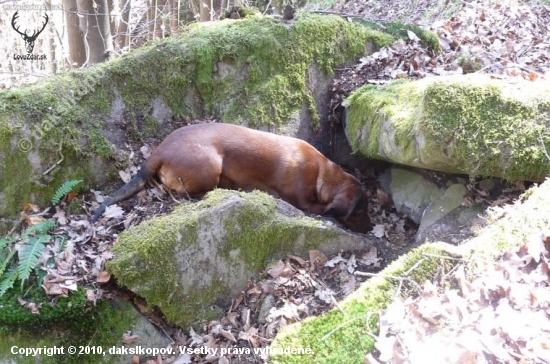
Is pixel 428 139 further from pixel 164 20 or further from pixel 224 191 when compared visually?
pixel 164 20

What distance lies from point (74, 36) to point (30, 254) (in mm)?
4632

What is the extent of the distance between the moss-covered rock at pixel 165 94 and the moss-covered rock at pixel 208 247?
1388 mm

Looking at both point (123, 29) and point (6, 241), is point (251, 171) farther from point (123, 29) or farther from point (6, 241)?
point (123, 29)

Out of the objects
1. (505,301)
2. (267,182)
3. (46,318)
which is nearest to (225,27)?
(267,182)

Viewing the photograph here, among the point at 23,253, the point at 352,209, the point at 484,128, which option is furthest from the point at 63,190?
the point at 484,128

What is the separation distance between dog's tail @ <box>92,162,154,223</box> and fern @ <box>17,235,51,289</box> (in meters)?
0.62

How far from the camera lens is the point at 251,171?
18.3ft

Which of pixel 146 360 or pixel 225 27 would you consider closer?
pixel 146 360

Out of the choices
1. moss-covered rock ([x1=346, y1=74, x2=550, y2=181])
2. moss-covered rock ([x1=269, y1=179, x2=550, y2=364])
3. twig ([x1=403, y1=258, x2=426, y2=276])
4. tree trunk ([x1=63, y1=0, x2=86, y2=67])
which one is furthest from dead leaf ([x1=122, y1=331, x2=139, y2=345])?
tree trunk ([x1=63, y1=0, x2=86, y2=67])

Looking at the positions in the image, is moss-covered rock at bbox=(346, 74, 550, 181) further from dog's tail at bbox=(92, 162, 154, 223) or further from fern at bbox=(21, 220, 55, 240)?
fern at bbox=(21, 220, 55, 240)

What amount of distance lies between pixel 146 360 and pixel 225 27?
4.37 meters

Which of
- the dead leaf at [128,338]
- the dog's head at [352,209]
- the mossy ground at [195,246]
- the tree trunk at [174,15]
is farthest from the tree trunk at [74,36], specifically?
the dead leaf at [128,338]

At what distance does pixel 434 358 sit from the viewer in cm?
241

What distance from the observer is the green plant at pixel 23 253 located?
3881mm
